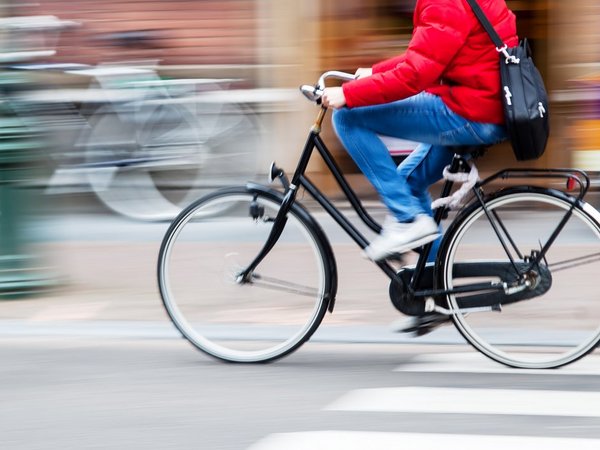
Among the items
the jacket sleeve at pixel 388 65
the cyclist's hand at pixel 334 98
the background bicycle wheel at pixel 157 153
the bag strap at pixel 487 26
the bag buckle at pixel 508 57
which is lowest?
the background bicycle wheel at pixel 157 153

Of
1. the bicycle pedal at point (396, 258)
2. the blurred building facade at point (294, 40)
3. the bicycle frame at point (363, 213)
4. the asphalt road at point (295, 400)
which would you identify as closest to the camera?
the asphalt road at point (295, 400)

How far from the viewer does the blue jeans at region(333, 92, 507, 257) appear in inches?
195

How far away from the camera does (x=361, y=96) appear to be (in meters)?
4.92

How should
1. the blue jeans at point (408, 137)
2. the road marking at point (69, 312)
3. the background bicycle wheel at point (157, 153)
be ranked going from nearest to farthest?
the blue jeans at point (408, 137) < the road marking at point (69, 312) < the background bicycle wheel at point (157, 153)

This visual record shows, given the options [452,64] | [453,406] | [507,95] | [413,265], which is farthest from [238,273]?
[507,95]

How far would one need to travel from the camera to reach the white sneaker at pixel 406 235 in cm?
509

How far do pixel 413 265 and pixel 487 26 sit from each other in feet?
3.63

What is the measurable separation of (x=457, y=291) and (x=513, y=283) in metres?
0.24

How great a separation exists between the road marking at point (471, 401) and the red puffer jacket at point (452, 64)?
110cm

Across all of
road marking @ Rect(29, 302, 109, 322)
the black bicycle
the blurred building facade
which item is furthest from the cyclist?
the blurred building facade

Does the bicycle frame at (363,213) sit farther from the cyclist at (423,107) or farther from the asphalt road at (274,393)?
the asphalt road at (274,393)

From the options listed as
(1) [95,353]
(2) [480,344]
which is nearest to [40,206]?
(1) [95,353]

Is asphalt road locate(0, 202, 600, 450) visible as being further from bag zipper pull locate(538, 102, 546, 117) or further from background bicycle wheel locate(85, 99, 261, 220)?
background bicycle wheel locate(85, 99, 261, 220)

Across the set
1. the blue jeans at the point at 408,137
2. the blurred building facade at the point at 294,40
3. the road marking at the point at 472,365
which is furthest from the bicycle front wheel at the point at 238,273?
the blurred building facade at the point at 294,40
